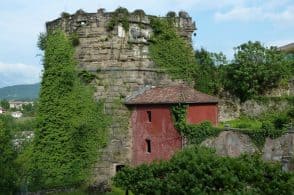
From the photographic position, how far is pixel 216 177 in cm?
1577

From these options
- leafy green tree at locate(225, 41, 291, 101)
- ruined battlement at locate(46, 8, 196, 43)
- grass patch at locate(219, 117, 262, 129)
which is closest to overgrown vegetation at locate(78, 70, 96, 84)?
ruined battlement at locate(46, 8, 196, 43)

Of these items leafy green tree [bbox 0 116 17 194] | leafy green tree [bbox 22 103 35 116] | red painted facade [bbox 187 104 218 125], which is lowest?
leafy green tree [bbox 0 116 17 194]

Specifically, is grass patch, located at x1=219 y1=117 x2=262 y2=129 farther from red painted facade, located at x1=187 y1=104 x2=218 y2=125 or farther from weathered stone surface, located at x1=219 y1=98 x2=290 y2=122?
red painted facade, located at x1=187 y1=104 x2=218 y2=125

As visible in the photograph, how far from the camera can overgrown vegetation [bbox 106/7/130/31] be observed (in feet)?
93.6

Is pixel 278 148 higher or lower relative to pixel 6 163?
higher

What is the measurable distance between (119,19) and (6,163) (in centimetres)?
1155

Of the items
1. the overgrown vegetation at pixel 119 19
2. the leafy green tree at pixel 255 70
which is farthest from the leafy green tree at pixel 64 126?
the leafy green tree at pixel 255 70

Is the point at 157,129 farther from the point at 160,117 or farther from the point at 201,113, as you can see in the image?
the point at 201,113

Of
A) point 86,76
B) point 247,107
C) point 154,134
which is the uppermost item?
point 86,76

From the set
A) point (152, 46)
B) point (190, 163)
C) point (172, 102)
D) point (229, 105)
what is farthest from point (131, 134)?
point (190, 163)

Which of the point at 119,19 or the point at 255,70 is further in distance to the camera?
the point at 255,70

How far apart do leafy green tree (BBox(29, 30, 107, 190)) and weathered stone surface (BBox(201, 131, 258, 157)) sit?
6257 millimetres

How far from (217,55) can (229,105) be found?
3.93 metres

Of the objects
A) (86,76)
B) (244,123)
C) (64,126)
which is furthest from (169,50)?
(64,126)
